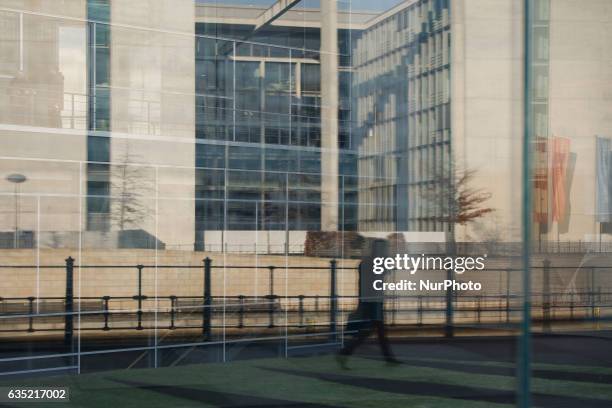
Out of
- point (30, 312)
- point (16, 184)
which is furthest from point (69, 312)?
point (16, 184)

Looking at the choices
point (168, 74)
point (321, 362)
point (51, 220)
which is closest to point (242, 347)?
point (321, 362)

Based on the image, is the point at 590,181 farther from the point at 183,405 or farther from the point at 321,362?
the point at 183,405

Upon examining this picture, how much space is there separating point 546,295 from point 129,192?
8.50 ft

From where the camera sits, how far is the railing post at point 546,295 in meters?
5.21

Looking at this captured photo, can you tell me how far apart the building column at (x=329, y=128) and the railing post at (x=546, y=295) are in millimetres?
1329

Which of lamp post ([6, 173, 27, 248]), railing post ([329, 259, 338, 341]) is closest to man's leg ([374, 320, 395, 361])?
railing post ([329, 259, 338, 341])

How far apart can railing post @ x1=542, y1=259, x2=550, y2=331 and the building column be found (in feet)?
4.36

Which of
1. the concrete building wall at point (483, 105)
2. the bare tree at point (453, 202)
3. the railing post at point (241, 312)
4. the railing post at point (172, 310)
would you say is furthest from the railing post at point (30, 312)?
the concrete building wall at point (483, 105)

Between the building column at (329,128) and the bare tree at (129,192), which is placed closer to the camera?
the bare tree at (129,192)

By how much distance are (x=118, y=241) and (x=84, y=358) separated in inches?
26.3

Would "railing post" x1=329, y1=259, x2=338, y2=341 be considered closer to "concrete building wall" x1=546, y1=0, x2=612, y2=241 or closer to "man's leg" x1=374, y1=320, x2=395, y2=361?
"man's leg" x1=374, y1=320, x2=395, y2=361

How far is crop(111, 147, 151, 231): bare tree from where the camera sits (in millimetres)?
4754

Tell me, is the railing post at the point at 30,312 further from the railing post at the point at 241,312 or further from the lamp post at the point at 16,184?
the railing post at the point at 241,312

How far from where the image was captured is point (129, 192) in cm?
478
